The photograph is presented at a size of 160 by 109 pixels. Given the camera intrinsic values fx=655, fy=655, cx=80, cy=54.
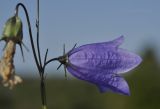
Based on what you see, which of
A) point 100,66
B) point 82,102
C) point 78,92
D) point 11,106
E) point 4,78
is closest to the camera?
point 4,78

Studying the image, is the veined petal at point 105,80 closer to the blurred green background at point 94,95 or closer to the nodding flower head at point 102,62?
the nodding flower head at point 102,62

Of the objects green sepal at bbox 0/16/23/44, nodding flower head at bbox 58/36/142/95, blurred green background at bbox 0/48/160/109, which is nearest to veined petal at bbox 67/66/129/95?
nodding flower head at bbox 58/36/142/95

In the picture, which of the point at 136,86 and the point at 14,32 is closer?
the point at 14,32

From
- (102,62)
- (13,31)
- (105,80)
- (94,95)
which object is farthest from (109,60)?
(94,95)

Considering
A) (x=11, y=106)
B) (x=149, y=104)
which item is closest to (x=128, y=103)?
(x=149, y=104)

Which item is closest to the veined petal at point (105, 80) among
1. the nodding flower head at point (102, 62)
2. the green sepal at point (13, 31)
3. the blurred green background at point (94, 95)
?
the nodding flower head at point (102, 62)

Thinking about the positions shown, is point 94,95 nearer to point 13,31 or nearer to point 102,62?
point 102,62

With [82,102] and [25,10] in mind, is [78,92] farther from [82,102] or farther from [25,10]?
[25,10]
